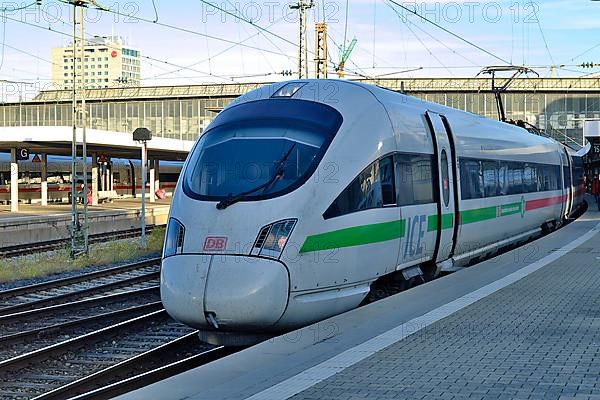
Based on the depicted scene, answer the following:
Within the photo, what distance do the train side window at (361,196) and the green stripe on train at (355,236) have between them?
22cm

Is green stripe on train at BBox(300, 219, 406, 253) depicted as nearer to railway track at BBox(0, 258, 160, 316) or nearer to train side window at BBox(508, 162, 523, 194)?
railway track at BBox(0, 258, 160, 316)

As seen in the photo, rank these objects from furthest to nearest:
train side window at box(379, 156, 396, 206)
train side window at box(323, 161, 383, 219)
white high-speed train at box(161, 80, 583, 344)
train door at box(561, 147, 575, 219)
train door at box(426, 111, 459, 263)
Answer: train door at box(561, 147, 575, 219), train door at box(426, 111, 459, 263), train side window at box(379, 156, 396, 206), train side window at box(323, 161, 383, 219), white high-speed train at box(161, 80, 583, 344)

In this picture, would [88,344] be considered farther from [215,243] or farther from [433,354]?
[433,354]

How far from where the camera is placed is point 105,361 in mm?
10344

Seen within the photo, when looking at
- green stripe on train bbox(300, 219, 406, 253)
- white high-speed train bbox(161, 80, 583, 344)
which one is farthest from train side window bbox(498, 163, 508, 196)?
green stripe on train bbox(300, 219, 406, 253)

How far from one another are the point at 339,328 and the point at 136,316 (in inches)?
213

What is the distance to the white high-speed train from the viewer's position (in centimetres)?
887

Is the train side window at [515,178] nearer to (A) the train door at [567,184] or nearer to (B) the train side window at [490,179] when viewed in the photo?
(B) the train side window at [490,179]

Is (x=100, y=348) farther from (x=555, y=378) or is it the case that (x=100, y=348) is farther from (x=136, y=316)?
(x=555, y=378)

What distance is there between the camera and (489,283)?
1257 centimetres

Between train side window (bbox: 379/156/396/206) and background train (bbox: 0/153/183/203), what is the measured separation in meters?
45.2

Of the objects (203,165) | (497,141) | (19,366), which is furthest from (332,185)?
(497,141)

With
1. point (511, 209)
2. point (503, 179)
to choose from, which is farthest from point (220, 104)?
point (503, 179)

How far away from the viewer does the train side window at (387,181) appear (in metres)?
10.7
